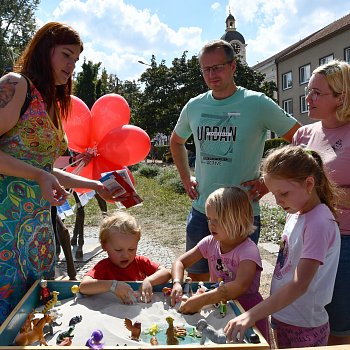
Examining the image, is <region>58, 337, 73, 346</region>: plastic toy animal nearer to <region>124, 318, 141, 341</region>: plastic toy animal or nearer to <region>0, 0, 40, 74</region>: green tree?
<region>124, 318, 141, 341</region>: plastic toy animal

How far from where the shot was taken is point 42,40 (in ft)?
6.28

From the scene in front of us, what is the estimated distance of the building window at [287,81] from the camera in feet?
106

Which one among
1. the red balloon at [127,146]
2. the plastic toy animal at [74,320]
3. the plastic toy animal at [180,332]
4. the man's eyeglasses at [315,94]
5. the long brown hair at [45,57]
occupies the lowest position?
Result: the plastic toy animal at [180,332]

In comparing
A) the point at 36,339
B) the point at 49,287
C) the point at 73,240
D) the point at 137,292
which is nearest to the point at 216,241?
the point at 137,292

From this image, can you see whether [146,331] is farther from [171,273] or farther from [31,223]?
[31,223]

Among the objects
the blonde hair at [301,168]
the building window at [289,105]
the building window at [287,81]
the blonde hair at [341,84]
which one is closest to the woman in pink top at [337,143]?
the blonde hair at [341,84]

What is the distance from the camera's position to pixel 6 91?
1.71 metres

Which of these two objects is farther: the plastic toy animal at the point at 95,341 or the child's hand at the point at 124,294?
the child's hand at the point at 124,294

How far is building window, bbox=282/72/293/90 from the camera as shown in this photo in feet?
106

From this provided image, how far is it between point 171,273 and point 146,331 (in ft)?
1.50

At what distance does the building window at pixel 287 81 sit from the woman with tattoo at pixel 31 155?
106 ft

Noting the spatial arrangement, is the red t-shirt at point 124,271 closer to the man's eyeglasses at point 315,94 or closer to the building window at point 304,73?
the man's eyeglasses at point 315,94

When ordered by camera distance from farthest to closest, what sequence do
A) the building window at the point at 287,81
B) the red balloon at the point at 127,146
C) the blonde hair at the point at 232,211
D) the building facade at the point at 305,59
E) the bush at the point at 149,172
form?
the building window at the point at 287,81 < the building facade at the point at 305,59 < the bush at the point at 149,172 < the red balloon at the point at 127,146 < the blonde hair at the point at 232,211

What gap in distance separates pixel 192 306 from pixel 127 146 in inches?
72.6
